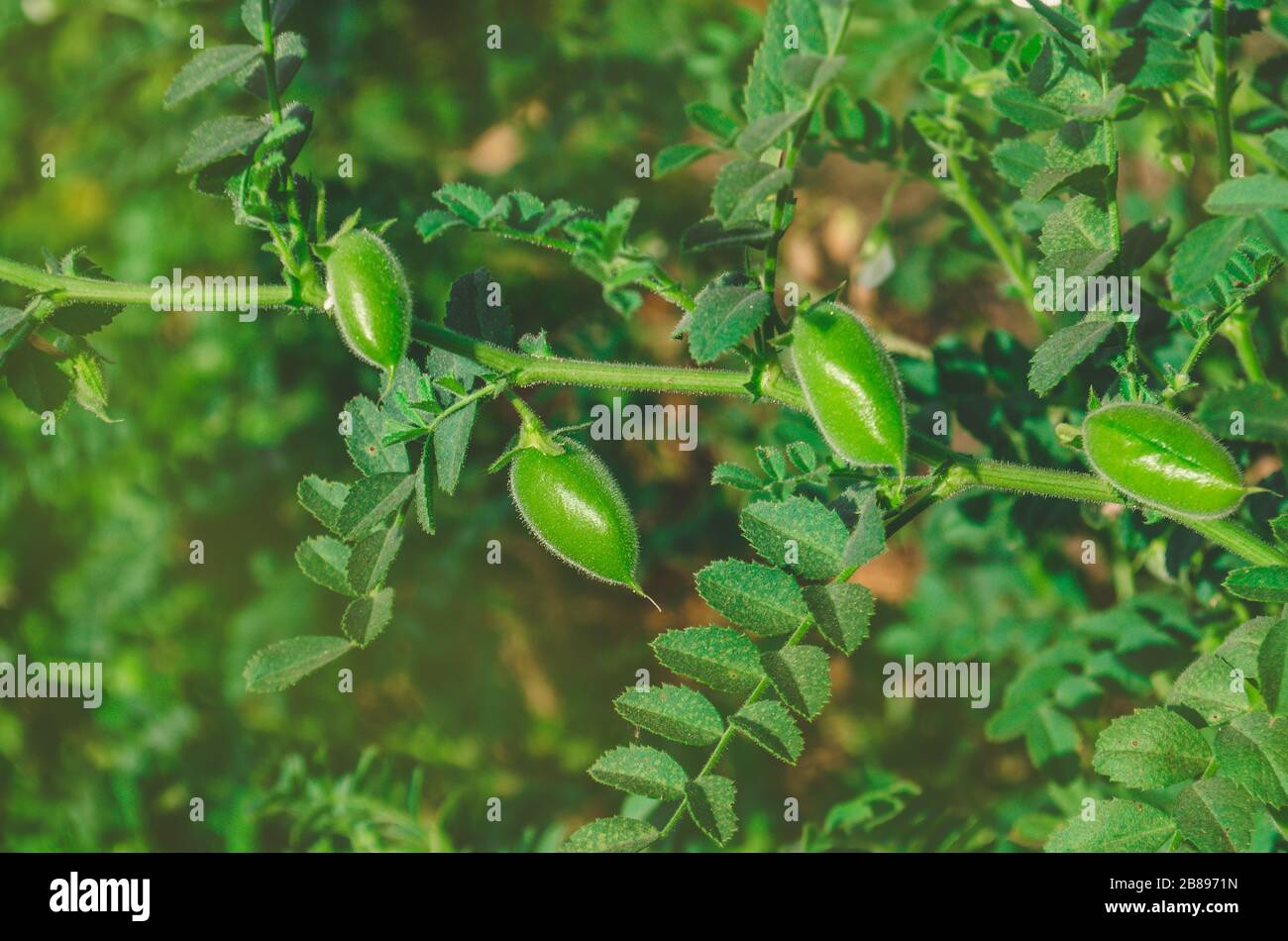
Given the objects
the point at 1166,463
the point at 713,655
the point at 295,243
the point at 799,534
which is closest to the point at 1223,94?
the point at 1166,463

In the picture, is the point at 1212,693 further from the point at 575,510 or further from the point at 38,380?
the point at 38,380

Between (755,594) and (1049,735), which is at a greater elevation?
(755,594)

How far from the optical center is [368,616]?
3.06 ft

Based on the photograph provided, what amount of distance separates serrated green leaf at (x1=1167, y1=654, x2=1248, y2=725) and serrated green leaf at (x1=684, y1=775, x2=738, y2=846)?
331mm

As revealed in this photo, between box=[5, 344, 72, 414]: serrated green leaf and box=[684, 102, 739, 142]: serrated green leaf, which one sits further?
box=[684, 102, 739, 142]: serrated green leaf

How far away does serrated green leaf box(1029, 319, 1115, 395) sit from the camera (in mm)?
807

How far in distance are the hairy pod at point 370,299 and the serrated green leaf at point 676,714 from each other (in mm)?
326

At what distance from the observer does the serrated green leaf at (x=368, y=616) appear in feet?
3.03

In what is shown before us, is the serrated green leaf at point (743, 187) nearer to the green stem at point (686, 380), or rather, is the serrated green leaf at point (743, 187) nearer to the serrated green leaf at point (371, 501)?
the green stem at point (686, 380)

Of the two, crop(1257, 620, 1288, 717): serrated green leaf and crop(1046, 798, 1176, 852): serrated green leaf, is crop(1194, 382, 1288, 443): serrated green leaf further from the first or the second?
crop(1046, 798, 1176, 852): serrated green leaf

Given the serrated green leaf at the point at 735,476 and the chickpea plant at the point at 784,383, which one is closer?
the chickpea plant at the point at 784,383

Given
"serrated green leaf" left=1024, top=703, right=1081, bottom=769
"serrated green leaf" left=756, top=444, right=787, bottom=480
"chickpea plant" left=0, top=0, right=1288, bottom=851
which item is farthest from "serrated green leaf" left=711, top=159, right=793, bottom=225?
"serrated green leaf" left=1024, top=703, right=1081, bottom=769

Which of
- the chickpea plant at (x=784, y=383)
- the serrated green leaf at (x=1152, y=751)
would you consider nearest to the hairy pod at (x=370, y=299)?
the chickpea plant at (x=784, y=383)

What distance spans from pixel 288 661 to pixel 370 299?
33 centimetres
